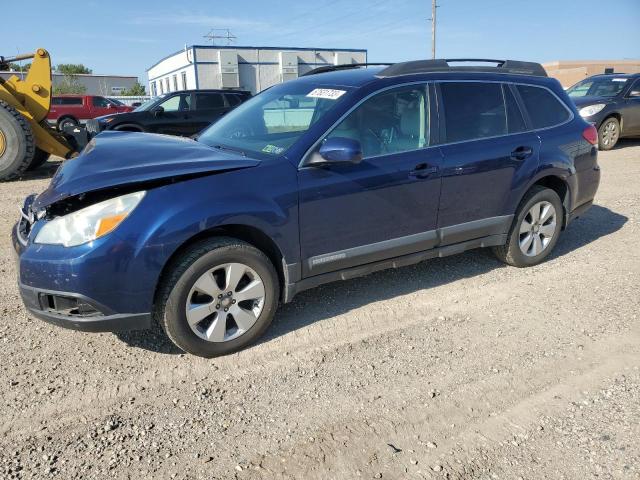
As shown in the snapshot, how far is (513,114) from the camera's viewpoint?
14.7ft

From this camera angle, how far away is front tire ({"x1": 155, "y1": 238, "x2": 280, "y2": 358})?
3.00 meters

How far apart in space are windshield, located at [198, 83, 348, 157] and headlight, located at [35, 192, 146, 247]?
97 centimetres

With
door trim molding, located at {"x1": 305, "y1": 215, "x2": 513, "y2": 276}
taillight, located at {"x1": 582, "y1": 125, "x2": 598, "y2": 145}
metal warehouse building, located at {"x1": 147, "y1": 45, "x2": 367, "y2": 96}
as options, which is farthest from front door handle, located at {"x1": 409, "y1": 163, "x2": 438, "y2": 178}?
metal warehouse building, located at {"x1": 147, "y1": 45, "x2": 367, "y2": 96}

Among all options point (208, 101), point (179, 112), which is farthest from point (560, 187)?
point (208, 101)

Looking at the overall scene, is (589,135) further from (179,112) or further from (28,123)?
(179,112)

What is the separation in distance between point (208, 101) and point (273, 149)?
10217mm

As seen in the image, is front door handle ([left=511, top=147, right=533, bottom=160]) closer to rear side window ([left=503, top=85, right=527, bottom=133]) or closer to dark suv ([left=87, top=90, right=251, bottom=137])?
rear side window ([left=503, top=85, right=527, bottom=133])

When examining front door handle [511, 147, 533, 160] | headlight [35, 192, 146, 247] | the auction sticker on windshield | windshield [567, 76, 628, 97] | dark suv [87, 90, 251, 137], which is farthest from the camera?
windshield [567, 76, 628, 97]

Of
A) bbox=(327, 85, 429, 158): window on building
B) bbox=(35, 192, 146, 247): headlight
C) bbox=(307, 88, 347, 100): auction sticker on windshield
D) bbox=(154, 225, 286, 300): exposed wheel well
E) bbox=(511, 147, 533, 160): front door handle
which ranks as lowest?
bbox=(154, 225, 286, 300): exposed wheel well

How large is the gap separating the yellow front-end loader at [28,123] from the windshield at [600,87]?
12.4m

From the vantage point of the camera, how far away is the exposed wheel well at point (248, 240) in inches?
119

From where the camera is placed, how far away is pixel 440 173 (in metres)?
3.92

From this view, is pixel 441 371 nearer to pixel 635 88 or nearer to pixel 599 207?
pixel 599 207

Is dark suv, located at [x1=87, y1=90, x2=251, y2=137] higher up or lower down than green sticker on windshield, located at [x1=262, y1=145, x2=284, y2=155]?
higher up
